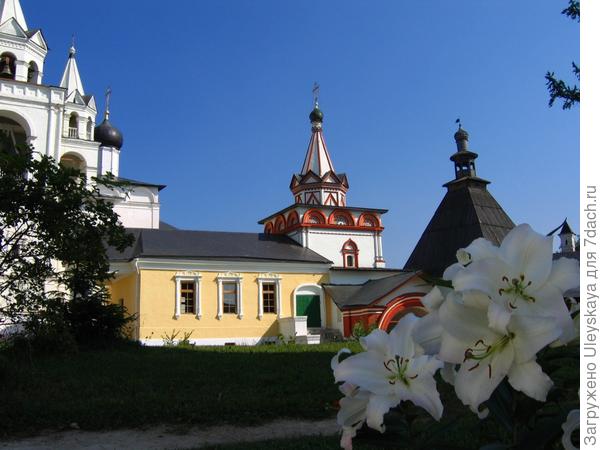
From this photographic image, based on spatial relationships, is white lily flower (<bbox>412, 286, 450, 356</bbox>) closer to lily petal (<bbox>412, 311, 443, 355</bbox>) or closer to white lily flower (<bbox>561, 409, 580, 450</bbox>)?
lily petal (<bbox>412, 311, 443, 355</bbox>)

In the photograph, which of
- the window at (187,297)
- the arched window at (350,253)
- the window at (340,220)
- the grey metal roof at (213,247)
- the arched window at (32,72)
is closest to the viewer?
the window at (187,297)

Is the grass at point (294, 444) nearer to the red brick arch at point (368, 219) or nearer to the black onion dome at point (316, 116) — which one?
the red brick arch at point (368, 219)

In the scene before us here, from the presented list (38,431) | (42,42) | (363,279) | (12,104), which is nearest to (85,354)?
(38,431)

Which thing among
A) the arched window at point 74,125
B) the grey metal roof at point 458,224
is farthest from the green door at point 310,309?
the arched window at point 74,125

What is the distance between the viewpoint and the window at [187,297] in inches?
994

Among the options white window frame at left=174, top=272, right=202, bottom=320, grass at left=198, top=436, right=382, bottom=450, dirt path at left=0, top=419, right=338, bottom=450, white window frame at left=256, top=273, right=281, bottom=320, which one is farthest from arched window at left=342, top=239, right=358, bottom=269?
grass at left=198, top=436, right=382, bottom=450

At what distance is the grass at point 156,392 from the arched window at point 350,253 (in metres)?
20.6

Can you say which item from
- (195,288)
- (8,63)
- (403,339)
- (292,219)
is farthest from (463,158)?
(403,339)

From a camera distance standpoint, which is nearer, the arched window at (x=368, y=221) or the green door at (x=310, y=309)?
the green door at (x=310, y=309)

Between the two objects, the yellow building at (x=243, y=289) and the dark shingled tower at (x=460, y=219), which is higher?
the dark shingled tower at (x=460, y=219)

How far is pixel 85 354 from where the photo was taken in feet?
45.0

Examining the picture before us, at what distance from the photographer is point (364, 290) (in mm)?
27000

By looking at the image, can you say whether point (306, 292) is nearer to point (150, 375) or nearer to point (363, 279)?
point (363, 279)

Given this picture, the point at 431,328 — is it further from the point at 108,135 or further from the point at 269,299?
the point at 108,135
